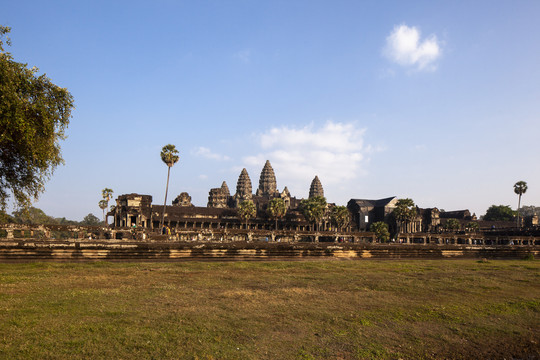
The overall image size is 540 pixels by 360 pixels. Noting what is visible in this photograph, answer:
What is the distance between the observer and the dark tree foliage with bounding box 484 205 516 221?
470ft

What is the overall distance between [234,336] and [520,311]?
8.34 meters

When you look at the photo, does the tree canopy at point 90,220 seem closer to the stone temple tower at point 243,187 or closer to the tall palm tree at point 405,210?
the stone temple tower at point 243,187

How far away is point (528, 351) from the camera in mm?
6758

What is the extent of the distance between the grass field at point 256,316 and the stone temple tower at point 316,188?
151 m

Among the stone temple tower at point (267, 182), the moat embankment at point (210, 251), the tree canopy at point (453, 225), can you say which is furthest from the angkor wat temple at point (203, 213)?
the moat embankment at point (210, 251)

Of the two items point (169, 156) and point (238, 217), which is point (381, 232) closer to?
point (238, 217)

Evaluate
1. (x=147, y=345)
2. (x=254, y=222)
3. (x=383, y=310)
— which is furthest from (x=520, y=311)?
(x=254, y=222)

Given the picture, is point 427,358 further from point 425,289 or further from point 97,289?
point 97,289

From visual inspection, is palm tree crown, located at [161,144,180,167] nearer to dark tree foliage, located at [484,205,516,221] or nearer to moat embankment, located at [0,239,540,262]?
moat embankment, located at [0,239,540,262]

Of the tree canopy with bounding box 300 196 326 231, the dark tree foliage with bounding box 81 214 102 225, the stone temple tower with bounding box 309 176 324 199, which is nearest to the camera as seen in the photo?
the tree canopy with bounding box 300 196 326 231

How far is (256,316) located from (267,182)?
15674 centimetres

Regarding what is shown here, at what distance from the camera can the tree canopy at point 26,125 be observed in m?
13.4

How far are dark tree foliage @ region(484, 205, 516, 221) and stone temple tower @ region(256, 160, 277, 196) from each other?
95371 millimetres

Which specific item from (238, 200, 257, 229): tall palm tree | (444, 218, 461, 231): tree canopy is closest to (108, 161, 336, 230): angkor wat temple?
(238, 200, 257, 229): tall palm tree
